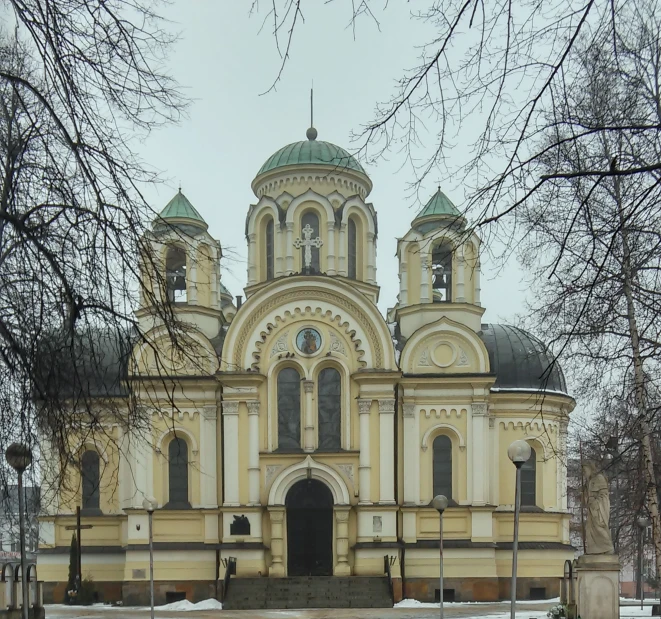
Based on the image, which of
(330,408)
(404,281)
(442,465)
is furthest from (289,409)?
(404,281)

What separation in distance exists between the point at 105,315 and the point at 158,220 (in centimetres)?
85

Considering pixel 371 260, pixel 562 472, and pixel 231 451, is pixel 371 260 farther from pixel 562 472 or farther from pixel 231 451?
pixel 562 472

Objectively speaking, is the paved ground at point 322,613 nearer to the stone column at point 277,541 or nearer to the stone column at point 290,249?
the stone column at point 277,541

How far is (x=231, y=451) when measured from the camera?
3127 cm

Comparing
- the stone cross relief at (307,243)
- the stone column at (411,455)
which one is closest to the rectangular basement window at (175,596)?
the stone column at (411,455)

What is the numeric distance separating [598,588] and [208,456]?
51.5ft

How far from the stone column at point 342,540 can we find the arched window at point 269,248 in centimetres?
835

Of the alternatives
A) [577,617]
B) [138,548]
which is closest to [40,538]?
[138,548]

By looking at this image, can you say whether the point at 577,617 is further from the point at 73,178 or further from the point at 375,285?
the point at 375,285

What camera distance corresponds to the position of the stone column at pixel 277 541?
3070 centimetres

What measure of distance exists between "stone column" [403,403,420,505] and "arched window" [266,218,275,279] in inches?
261

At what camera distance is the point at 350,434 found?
103ft

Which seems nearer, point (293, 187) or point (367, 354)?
point (367, 354)

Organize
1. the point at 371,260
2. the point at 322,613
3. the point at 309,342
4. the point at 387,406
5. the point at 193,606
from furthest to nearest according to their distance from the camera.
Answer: the point at 371,260
the point at 309,342
the point at 387,406
the point at 193,606
the point at 322,613
